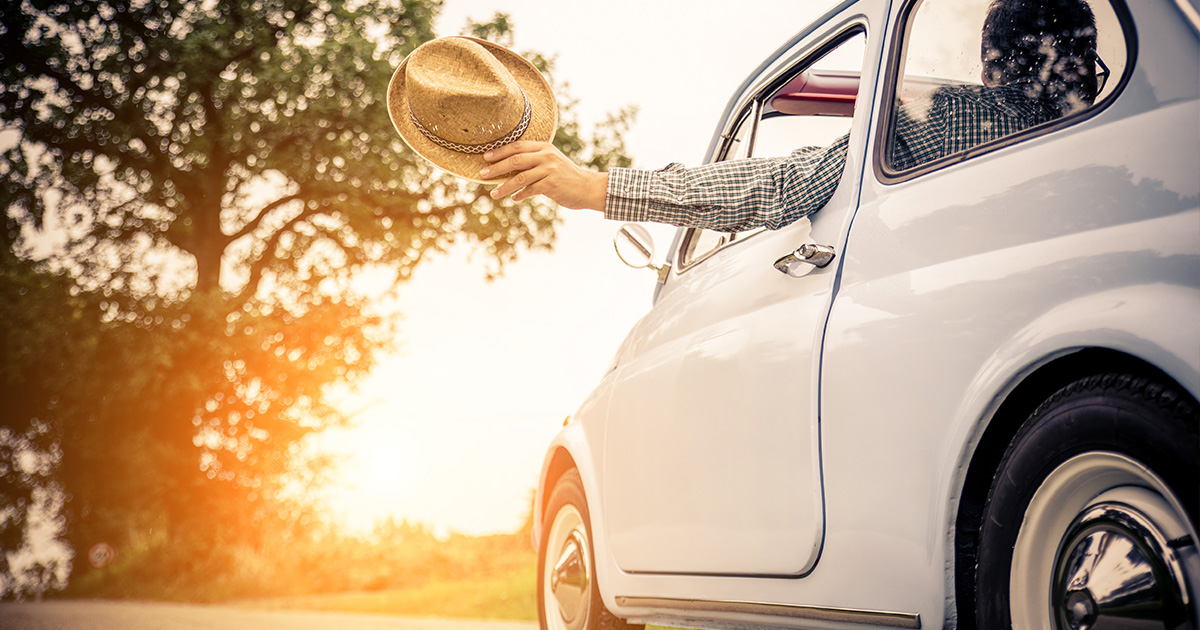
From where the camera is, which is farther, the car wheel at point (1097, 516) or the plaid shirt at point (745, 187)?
the plaid shirt at point (745, 187)

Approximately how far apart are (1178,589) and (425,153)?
2.11 meters

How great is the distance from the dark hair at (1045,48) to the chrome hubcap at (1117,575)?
2.59ft

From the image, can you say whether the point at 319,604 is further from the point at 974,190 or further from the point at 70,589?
the point at 974,190

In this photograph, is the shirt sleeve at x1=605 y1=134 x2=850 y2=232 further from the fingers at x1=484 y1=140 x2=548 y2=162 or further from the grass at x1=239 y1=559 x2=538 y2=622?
the grass at x1=239 y1=559 x2=538 y2=622

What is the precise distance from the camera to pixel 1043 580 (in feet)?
5.60

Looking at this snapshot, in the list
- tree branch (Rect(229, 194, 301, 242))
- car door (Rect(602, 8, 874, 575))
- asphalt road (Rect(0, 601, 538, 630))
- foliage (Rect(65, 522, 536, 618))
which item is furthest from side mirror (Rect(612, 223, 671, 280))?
tree branch (Rect(229, 194, 301, 242))

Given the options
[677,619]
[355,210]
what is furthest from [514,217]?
[677,619]

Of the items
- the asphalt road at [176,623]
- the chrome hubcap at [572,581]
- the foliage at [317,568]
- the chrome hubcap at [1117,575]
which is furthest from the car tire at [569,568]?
the foliage at [317,568]

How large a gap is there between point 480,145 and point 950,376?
144 centimetres

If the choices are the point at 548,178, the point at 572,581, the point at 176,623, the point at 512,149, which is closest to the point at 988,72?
the point at 548,178

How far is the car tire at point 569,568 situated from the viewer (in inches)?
146

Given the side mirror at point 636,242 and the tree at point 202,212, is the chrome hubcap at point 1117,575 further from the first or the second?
the tree at point 202,212

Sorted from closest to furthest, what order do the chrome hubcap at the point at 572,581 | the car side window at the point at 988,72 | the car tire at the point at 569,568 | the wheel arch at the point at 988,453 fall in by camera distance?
the wheel arch at the point at 988,453 < the car side window at the point at 988,72 < the car tire at the point at 569,568 < the chrome hubcap at the point at 572,581

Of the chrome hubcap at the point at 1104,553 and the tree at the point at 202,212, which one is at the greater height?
the tree at the point at 202,212
